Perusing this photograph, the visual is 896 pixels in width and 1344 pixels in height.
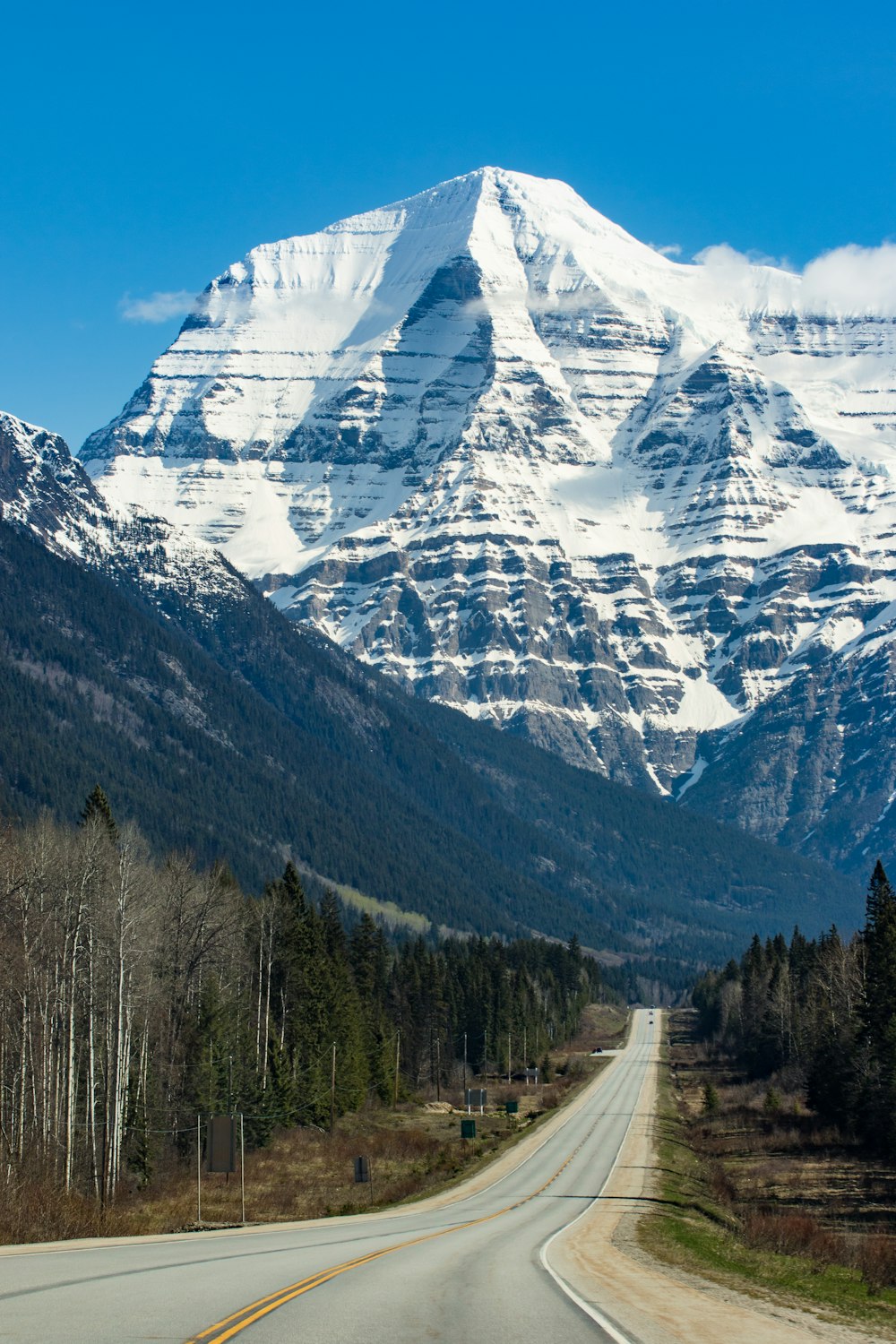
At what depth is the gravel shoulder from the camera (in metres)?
23.3

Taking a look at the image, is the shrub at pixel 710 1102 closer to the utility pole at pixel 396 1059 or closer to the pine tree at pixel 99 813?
the utility pole at pixel 396 1059

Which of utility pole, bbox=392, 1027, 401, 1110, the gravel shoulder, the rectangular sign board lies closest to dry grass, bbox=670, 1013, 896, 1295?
the gravel shoulder

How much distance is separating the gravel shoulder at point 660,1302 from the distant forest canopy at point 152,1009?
1734cm

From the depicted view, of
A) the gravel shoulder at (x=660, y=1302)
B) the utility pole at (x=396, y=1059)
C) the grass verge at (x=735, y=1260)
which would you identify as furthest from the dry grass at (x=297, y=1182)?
the gravel shoulder at (x=660, y=1302)

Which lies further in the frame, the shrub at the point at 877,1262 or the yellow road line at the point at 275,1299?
the shrub at the point at 877,1262

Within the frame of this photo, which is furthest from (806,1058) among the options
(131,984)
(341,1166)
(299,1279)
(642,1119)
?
(299,1279)

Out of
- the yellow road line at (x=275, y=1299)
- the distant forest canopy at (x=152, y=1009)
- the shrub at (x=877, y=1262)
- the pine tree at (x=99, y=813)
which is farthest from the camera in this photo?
the pine tree at (x=99, y=813)

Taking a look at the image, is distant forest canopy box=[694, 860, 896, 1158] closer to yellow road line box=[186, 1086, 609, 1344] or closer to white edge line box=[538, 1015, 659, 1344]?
white edge line box=[538, 1015, 659, 1344]

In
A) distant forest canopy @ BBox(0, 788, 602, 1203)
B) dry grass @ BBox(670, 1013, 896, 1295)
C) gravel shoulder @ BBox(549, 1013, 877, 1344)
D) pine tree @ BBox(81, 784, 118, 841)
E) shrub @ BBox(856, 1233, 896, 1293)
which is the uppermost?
pine tree @ BBox(81, 784, 118, 841)

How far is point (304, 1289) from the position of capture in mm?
26281

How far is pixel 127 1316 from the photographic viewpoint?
72.9 feet

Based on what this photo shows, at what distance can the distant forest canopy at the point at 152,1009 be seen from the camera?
53.4 metres

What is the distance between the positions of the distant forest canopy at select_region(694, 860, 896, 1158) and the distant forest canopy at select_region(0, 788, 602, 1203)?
27303 millimetres

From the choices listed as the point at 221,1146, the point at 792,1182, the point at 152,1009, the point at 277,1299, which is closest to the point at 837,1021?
the point at 792,1182
